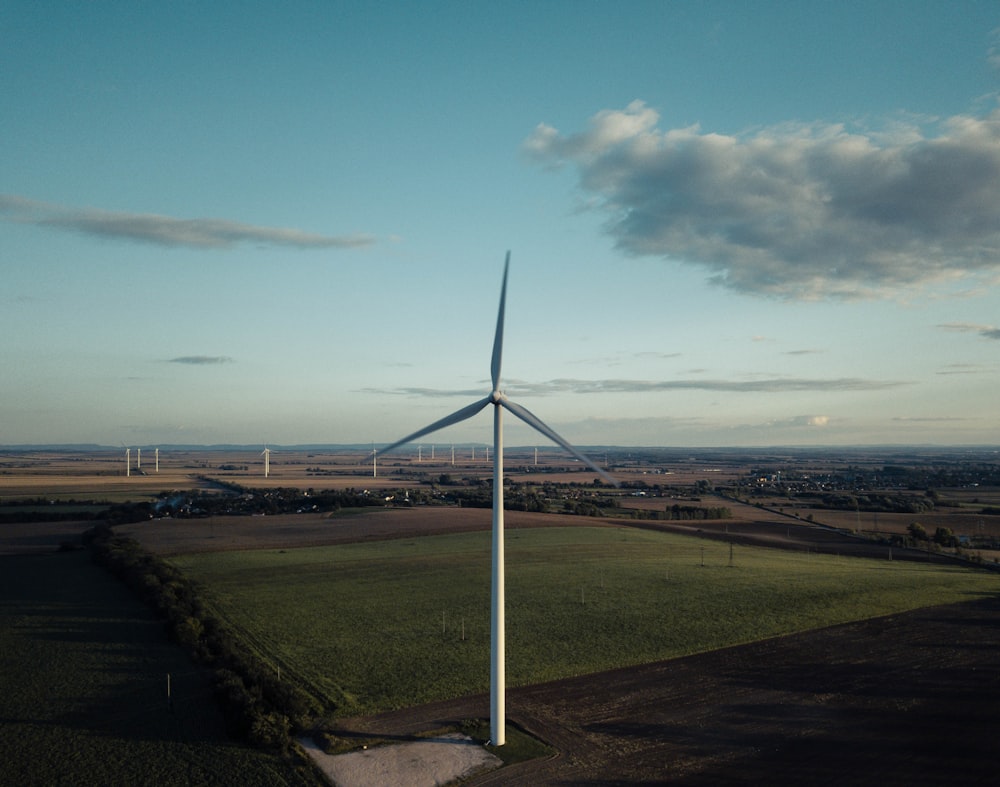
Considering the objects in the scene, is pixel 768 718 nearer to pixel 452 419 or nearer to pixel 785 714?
pixel 785 714

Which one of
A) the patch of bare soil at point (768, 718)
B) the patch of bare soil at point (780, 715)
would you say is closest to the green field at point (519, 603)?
the patch of bare soil at point (780, 715)

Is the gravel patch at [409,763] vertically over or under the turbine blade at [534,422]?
under

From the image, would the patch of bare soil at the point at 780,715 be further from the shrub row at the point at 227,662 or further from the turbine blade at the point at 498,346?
the turbine blade at the point at 498,346

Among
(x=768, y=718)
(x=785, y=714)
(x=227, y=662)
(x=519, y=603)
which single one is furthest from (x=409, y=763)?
(x=519, y=603)

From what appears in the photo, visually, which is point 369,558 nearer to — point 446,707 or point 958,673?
point 446,707

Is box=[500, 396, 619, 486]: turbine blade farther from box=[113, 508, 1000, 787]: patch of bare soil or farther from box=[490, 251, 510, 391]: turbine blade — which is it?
box=[113, 508, 1000, 787]: patch of bare soil
